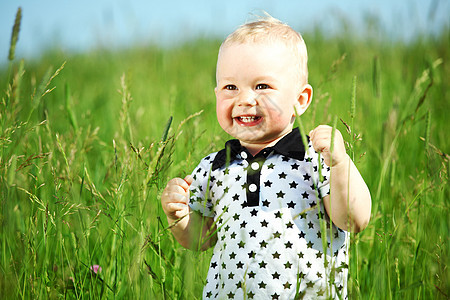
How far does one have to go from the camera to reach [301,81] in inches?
56.3

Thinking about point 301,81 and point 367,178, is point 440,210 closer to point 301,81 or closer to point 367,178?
point 367,178

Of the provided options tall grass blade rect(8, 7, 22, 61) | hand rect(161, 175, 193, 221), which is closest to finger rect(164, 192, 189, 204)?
hand rect(161, 175, 193, 221)

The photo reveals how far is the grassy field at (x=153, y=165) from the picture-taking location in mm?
1328

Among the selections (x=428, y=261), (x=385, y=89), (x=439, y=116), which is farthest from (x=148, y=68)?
(x=428, y=261)

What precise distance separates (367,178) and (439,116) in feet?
4.03

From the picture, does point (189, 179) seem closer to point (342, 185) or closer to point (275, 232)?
point (275, 232)

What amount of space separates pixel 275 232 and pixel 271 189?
12 cm

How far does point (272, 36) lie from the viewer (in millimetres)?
1372

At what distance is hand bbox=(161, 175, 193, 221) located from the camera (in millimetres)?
1392

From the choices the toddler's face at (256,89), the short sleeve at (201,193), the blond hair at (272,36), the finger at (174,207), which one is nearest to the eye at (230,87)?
the toddler's face at (256,89)

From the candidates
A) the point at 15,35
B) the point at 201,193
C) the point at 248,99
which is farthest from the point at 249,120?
the point at 15,35

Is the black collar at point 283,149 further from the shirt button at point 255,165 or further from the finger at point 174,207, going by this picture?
the finger at point 174,207

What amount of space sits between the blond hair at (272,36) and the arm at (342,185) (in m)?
0.25

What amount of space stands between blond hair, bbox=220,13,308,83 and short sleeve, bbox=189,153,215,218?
0.38 meters
